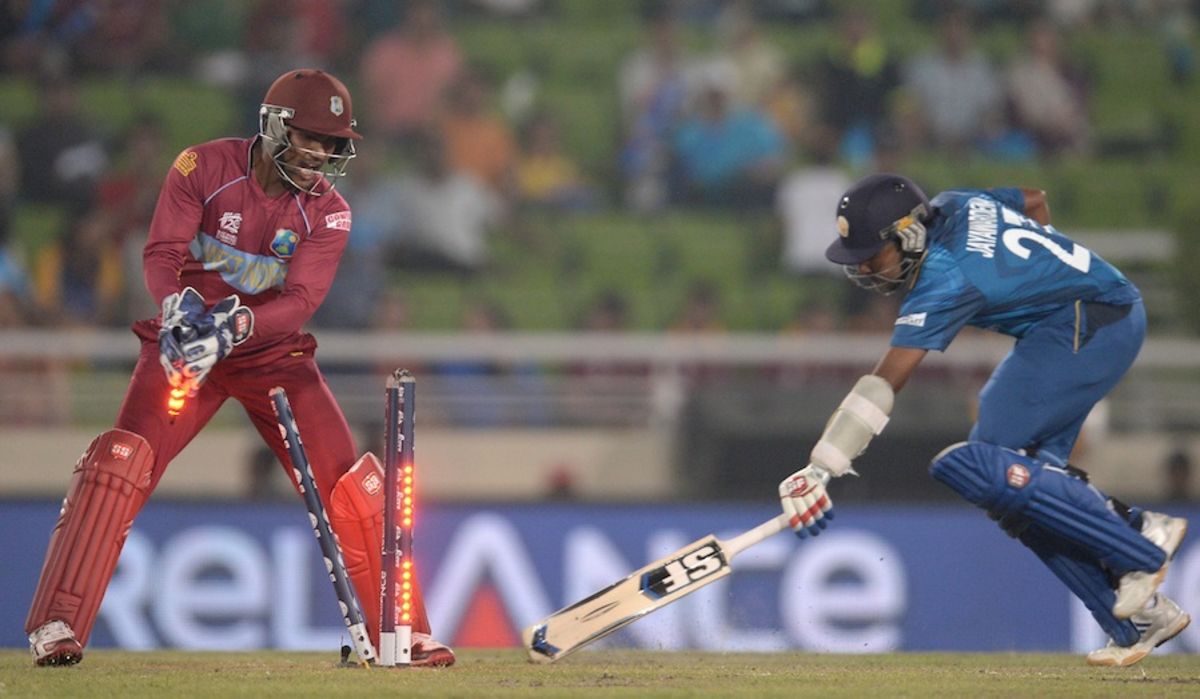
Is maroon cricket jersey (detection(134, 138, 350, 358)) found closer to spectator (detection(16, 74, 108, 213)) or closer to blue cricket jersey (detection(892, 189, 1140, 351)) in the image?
blue cricket jersey (detection(892, 189, 1140, 351))

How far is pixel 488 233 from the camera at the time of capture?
40.5 feet

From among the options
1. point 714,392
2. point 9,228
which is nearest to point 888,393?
point 714,392

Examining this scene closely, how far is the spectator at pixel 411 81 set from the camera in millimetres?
12984

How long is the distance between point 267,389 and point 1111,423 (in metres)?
6.46

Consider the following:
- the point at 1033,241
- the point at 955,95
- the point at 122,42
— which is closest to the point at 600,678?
the point at 1033,241

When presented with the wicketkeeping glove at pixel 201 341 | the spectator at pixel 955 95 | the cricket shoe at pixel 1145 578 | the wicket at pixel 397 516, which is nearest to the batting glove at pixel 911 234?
the cricket shoe at pixel 1145 578

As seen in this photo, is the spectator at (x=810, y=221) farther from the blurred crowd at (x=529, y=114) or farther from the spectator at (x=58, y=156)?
the spectator at (x=58, y=156)

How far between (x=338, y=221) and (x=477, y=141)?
6.58 metres

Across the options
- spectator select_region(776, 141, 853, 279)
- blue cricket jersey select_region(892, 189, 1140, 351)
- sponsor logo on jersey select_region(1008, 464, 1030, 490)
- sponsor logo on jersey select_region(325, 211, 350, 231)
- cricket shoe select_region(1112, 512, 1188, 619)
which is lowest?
cricket shoe select_region(1112, 512, 1188, 619)

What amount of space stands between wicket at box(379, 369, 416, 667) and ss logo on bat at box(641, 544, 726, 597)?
0.86 meters

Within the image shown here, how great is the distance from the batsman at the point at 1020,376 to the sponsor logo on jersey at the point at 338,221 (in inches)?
67.2

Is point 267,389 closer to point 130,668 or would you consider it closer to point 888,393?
point 130,668

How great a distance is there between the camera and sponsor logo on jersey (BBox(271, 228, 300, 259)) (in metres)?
6.08

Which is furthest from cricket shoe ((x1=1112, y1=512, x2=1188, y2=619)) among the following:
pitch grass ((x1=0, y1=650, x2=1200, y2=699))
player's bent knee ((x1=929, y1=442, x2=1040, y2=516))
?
player's bent knee ((x1=929, y1=442, x2=1040, y2=516))
